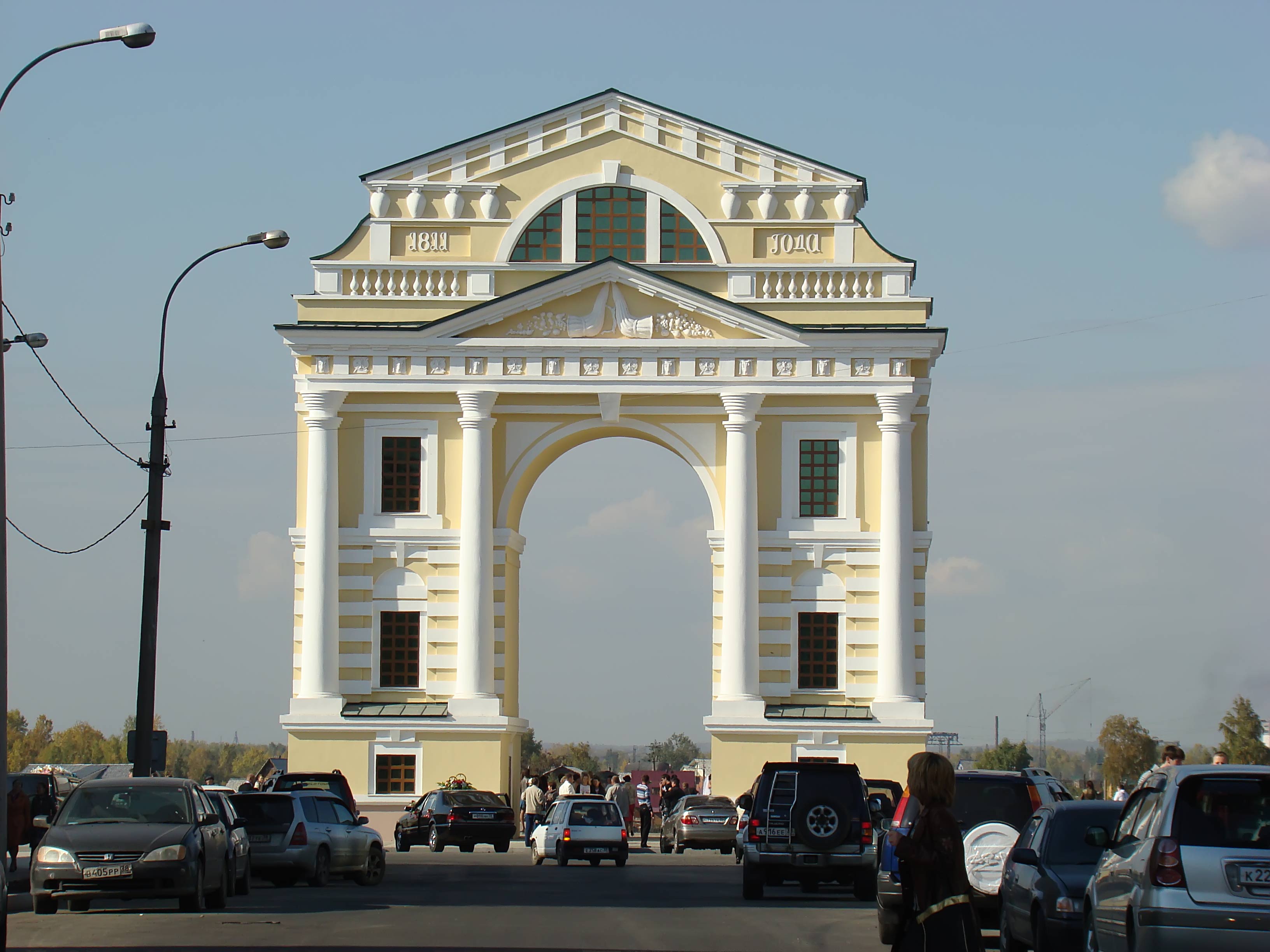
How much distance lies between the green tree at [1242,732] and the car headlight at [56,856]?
281 feet

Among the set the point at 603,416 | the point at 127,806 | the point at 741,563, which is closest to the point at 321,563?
the point at 603,416

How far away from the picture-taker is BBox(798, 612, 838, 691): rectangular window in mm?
49875

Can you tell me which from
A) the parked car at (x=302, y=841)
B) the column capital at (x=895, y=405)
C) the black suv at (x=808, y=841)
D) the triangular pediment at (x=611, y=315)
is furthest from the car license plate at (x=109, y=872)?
the column capital at (x=895, y=405)

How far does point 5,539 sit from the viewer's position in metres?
18.7

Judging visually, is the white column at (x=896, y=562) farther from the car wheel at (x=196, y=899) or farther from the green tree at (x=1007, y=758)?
the green tree at (x=1007, y=758)

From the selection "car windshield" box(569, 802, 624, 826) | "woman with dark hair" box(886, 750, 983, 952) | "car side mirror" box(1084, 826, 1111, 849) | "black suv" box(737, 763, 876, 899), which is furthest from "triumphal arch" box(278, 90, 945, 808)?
"woman with dark hair" box(886, 750, 983, 952)

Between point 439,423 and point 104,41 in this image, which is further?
point 439,423

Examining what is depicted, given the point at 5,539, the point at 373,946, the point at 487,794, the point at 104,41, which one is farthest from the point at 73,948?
the point at 487,794

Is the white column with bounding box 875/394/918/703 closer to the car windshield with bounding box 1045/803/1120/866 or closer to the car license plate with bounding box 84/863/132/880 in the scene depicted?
the car license plate with bounding box 84/863/132/880

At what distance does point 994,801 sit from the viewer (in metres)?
22.7

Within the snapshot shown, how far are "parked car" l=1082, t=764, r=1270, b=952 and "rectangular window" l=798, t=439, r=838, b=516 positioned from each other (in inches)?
1411

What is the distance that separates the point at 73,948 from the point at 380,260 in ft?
112

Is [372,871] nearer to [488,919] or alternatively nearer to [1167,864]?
[488,919]

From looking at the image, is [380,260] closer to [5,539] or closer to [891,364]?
[891,364]
